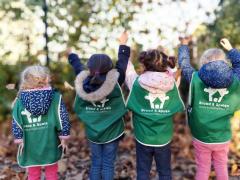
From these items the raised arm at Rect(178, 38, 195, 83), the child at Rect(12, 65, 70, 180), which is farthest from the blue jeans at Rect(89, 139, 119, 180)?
the raised arm at Rect(178, 38, 195, 83)

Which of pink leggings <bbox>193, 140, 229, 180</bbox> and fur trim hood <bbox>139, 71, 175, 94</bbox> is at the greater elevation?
fur trim hood <bbox>139, 71, 175, 94</bbox>

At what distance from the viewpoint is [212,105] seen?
4.92 m

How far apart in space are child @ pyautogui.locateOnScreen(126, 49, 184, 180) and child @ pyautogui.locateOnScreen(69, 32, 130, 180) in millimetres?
205

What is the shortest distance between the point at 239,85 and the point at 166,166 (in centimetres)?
116

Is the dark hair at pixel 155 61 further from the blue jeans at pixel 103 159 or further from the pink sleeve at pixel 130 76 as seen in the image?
the blue jeans at pixel 103 159

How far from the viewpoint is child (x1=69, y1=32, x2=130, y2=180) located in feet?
15.9

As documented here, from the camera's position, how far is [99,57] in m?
4.86

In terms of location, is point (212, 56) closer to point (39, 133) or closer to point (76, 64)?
point (76, 64)

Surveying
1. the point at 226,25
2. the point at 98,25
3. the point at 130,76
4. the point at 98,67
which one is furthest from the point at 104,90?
the point at 226,25

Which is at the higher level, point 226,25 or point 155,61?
point 226,25

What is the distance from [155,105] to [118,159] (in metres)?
2.32

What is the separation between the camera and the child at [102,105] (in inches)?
191

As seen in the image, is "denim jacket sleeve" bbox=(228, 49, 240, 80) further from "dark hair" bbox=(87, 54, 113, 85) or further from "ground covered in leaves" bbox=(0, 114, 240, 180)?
"ground covered in leaves" bbox=(0, 114, 240, 180)

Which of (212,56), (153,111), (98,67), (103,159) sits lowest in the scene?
(103,159)
